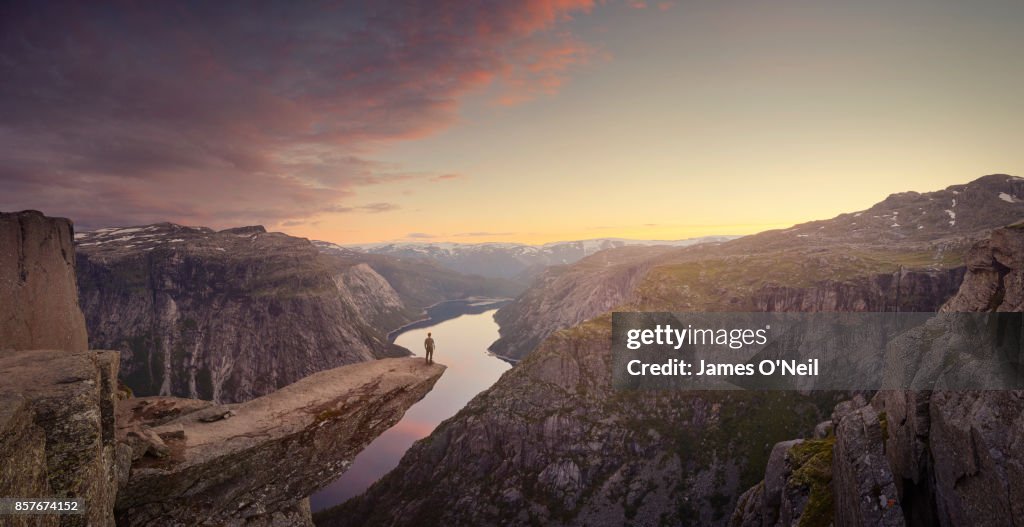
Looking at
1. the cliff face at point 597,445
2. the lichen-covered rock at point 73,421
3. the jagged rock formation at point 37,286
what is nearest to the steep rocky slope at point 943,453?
the lichen-covered rock at point 73,421

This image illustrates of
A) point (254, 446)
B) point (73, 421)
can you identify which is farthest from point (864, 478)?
point (73, 421)

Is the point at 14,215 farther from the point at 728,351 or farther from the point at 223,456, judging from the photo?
the point at 728,351

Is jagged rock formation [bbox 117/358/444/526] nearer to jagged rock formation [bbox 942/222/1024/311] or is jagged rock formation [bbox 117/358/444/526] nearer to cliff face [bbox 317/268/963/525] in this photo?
jagged rock formation [bbox 942/222/1024/311]

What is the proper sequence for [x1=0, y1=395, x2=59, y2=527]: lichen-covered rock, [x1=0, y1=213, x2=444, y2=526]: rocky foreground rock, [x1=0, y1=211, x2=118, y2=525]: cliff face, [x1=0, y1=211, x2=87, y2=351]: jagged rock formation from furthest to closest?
[x1=0, y1=211, x2=87, y2=351]: jagged rock formation < [x1=0, y1=213, x2=444, y2=526]: rocky foreground rock < [x1=0, y1=211, x2=118, y2=525]: cliff face < [x1=0, y1=395, x2=59, y2=527]: lichen-covered rock

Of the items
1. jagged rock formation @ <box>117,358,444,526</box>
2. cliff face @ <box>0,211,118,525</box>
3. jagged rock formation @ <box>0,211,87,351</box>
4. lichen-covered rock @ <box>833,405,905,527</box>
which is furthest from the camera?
jagged rock formation @ <box>0,211,87,351</box>

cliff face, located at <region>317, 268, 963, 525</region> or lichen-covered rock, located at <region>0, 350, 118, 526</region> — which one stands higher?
lichen-covered rock, located at <region>0, 350, 118, 526</region>

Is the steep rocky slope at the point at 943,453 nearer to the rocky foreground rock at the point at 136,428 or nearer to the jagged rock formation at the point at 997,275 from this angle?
the jagged rock formation at the point at 997,275
